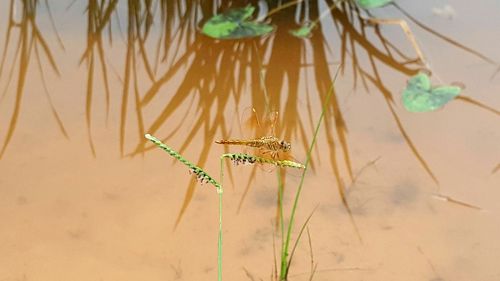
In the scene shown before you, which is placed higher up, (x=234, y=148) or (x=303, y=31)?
(x=303, y=31)

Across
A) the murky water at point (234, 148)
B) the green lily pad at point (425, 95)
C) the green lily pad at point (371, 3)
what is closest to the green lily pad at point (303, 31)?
the murky water at point (234, 148)

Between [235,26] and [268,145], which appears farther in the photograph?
[235,26]

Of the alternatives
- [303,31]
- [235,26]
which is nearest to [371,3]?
[303,31]

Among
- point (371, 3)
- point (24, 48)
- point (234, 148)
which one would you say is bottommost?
point (234, 148)

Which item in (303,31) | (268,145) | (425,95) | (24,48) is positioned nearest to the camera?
(268,145)

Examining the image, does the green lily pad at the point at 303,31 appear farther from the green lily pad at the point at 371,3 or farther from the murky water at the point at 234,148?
the green lily pad at the point at 371,3

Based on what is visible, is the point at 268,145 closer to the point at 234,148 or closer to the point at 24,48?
the point at 234,148

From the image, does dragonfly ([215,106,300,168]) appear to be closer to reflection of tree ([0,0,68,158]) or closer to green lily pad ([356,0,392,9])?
reflection of tree ([0,0,68,158])
